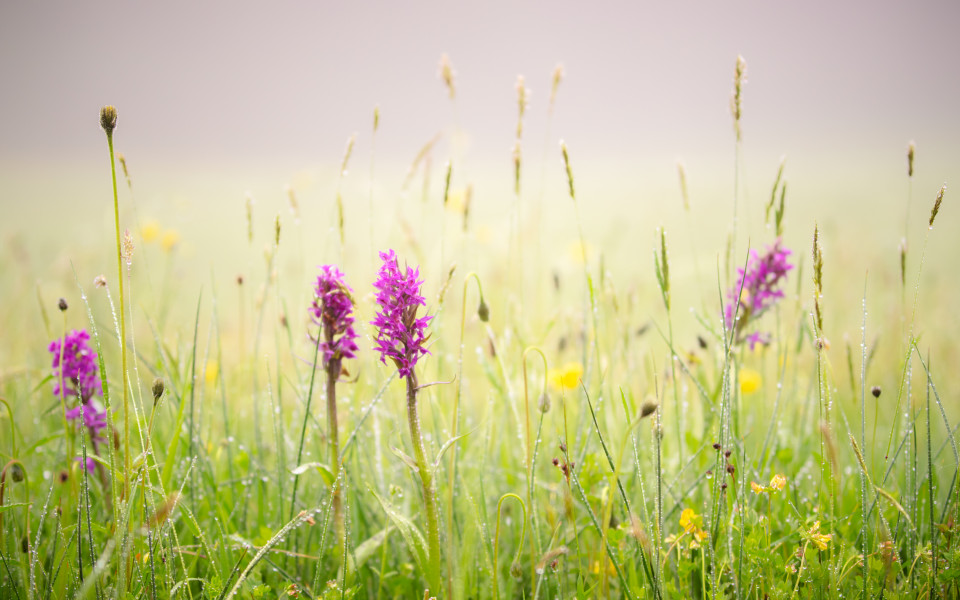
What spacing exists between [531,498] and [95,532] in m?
1.29

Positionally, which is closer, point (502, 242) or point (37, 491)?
point (37, 491)

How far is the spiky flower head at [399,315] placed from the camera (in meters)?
1.35

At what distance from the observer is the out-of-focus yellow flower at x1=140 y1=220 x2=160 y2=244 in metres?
5.27

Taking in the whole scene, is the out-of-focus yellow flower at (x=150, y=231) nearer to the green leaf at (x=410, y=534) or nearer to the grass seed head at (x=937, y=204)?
the green leaf at (x=410, y=534)

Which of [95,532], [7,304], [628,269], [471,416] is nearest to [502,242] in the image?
[628,269]

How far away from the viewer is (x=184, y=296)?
4.86m

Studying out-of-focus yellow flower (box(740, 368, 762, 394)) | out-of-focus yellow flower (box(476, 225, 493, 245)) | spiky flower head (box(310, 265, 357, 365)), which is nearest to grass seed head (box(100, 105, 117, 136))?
spiky flower head (box(310, 265, 357, 365))

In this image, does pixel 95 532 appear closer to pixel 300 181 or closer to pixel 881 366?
pixel 300 181

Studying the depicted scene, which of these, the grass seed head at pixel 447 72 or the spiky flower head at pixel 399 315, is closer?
the spiky flower head at pixel 399 315

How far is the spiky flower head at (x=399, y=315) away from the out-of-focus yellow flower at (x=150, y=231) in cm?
478

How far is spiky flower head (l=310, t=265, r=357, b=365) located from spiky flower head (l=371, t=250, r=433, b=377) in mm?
174

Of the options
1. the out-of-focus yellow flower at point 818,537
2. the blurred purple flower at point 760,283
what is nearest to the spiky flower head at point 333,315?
the out-of-focus yellow flower at point 818,537

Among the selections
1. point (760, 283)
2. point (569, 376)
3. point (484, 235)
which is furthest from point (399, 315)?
point (484, 235)

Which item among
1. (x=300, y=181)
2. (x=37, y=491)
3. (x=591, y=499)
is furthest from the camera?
(x=300, y=181)
